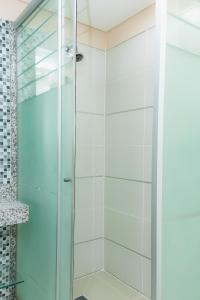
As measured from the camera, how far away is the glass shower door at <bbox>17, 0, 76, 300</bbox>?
3.93 feet

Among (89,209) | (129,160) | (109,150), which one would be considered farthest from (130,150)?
(89,209)

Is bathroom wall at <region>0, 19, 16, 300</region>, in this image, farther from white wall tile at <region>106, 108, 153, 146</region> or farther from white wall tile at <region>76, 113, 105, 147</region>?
white wall tile at <region>106, 108, 153, 146</region>

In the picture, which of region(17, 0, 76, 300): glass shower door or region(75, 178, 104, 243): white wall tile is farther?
region(75, 178, 104, 243): white wall tile

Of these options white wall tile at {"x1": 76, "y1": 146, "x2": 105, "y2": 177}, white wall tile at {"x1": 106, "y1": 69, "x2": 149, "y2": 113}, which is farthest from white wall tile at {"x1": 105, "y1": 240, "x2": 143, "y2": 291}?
white wall tile at {"x1": 106, "y1": 69, "x2": 149, "y2": 113}

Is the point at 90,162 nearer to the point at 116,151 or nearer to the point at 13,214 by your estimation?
the point at 116,151

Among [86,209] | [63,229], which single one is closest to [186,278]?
[63,229]

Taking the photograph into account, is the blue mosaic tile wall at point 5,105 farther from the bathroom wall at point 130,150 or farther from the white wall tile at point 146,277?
the white wall tile at point 146,277

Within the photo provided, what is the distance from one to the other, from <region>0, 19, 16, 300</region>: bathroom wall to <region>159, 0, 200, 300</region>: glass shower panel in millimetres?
1116

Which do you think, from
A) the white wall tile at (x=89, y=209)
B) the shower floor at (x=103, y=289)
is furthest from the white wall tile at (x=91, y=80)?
the shower floor at (x=103, y=289)

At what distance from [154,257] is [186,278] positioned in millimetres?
250

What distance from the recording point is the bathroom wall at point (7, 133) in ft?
5.39

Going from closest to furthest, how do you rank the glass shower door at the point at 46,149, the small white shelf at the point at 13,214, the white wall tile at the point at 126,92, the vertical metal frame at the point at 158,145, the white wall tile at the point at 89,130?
the vertical metal frame at the point at 158,145 < the glass shower door at the point at 46,149 < the small white shelf at the point at 13,214 < the white wall tile at the point at 126,92 < the white wall tile at the point at 89,130

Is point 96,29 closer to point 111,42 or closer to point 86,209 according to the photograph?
point 111,42

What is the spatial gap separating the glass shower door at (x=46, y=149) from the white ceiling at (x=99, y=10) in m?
0.14
